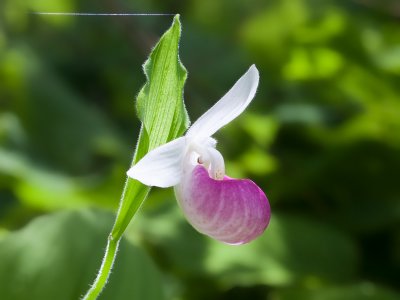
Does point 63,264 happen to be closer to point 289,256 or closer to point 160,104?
point 160,104

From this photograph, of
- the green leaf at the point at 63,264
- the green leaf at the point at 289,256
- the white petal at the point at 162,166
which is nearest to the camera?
the white petal at the point at 162,166

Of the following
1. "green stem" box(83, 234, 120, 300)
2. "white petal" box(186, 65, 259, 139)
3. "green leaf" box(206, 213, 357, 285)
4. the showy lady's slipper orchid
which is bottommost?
"green stem" box(83, 234, 120, 300)

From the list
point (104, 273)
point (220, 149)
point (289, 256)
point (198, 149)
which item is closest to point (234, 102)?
point (198, 149)

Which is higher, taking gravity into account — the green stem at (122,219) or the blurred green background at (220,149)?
the blurred green background at (220,149)

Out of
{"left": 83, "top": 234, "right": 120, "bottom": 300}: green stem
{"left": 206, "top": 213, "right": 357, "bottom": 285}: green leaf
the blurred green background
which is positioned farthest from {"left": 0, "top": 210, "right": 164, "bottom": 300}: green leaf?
{"left": 206, "top": 213, "right": 357, "bottom": 285}: green leaf

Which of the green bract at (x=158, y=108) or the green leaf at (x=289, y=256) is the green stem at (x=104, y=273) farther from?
the green leaf at (x=289, y=256)

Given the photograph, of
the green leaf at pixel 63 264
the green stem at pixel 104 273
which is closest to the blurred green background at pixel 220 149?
the green leaf at pixel 63 264

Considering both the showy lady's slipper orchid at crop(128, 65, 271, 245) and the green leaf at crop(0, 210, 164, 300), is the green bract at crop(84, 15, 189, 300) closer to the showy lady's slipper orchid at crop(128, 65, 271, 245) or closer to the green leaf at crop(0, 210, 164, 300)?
the showy lady's slipper orchid at crop(128, 65, 271, 245)
